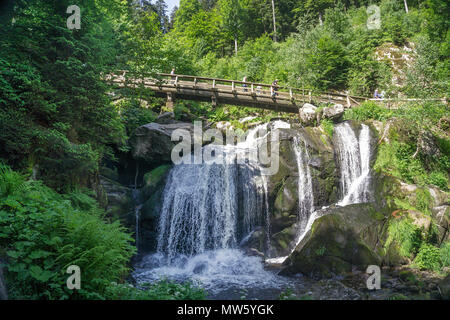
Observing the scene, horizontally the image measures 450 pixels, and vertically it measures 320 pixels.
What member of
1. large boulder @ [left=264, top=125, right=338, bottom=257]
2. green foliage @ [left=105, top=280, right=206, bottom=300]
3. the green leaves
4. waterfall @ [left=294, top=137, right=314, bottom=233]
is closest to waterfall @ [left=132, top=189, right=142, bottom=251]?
large boulder @ [left=264, top=125, right=338, bottom=257]

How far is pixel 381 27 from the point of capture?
24.2m

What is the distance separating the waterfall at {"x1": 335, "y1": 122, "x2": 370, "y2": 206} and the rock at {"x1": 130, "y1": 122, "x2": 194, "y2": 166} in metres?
8.41

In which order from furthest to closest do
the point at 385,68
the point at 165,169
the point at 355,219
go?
the point at 385,68 < the point at 165,169 < the point at 355,219

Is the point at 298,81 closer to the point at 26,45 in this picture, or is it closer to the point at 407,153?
the point at 407,153

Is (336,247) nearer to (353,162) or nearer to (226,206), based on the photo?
(226,206)

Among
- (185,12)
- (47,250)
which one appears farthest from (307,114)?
(185,12)

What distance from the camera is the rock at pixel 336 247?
830cm

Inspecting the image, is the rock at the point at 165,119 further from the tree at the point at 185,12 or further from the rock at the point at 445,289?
the tree at the point at 185,12

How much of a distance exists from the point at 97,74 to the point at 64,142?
2.40m

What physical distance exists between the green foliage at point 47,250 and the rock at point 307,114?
46.0 feet

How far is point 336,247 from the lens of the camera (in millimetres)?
8469

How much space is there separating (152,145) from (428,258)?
12.3 m

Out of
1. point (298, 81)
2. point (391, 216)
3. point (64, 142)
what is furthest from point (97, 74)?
point (298, 81)

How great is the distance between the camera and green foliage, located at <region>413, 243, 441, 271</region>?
819cm
